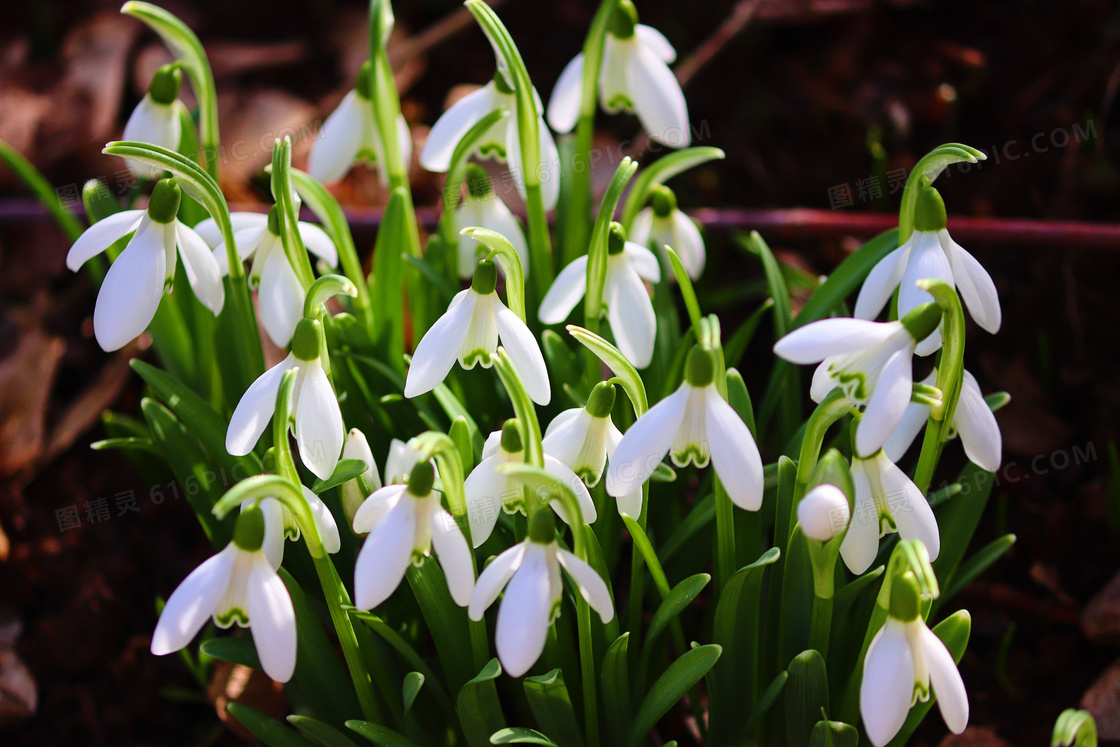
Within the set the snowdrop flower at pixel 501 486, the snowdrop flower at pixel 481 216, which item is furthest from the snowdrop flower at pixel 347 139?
the snowdrop flower at pixel 501 486

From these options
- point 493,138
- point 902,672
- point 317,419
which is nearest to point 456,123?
point 493,138

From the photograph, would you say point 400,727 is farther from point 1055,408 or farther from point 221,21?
point 221,21

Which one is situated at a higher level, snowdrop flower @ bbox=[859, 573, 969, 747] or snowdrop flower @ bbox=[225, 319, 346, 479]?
snowdrop flower @ bbox=[225, 319, 346, 479]

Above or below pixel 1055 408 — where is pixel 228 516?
above

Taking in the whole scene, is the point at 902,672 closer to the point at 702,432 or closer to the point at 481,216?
the point at 702,432

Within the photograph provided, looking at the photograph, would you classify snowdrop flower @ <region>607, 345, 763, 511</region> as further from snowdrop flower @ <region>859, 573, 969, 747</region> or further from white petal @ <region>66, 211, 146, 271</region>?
white petal @ <region>66, 211, 146, 271</region>

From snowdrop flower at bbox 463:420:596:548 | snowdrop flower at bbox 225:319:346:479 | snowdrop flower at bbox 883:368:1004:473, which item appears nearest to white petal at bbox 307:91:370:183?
snowdrop flower at bbox 225:319:346:479

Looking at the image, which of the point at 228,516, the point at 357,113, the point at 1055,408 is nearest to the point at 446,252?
the point at 357,113
